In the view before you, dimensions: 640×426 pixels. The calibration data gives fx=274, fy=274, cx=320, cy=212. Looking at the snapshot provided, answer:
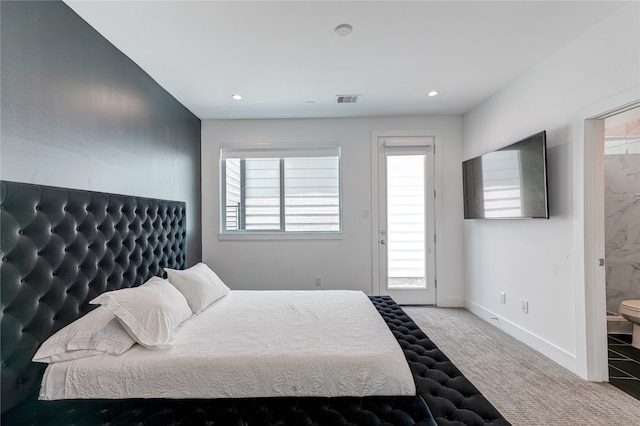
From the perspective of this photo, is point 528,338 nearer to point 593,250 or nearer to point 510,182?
point 593,250

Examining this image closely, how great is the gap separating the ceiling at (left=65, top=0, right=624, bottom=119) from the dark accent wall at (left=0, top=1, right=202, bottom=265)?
0.57 feet

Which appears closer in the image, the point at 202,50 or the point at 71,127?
the point at 71,127

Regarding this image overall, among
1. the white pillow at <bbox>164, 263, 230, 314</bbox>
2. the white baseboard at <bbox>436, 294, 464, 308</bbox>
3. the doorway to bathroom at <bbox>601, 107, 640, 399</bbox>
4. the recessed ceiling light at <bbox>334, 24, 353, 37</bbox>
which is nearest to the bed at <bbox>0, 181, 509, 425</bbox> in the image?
the white pillow at <bbox>164, 263, 230, 314</bbox>

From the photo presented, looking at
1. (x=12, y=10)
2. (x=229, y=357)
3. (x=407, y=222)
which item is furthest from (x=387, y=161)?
(x=12, y=10)

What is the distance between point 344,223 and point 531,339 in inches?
89.0

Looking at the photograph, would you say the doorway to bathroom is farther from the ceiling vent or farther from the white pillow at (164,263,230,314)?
the white pillow at (164,263,230,314)

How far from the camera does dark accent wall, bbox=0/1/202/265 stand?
1.36 meters

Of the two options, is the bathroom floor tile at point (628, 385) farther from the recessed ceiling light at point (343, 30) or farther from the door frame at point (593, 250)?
the recessed ceiling light at point (343, 30)

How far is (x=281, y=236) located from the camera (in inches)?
146

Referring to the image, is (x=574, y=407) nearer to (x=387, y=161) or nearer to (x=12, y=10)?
(x=387, y=161)

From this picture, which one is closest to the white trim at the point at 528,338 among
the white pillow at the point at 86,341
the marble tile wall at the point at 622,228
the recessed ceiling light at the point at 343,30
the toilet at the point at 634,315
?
the toilet at the point at 634,315

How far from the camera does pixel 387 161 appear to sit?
148 inches

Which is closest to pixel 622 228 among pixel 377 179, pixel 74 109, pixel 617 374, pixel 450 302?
pixel 617 374

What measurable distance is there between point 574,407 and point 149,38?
384 centimetres
